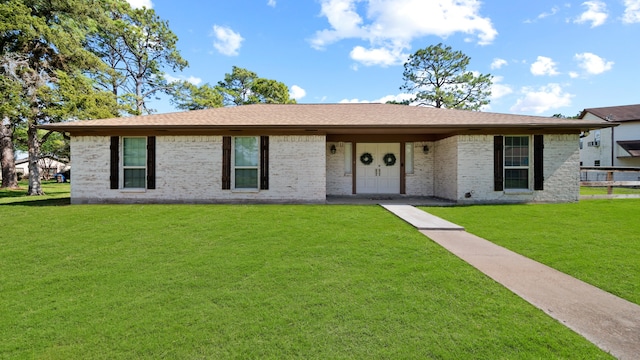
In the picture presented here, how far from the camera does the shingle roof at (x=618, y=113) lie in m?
28.3

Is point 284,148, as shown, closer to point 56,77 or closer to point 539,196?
point 539,196

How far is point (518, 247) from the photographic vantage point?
196 inches

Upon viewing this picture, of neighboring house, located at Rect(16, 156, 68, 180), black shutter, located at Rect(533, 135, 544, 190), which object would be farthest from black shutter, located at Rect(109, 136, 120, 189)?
neighboring house, located at Rect(16, 156, 68, 180)

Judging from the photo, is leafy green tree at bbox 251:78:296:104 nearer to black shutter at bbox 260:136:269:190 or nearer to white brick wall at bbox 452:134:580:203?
black shutter at bbox 260:136:269:190

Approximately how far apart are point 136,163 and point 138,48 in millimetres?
20043

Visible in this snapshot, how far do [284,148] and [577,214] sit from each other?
28.8 ft

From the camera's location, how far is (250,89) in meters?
31.4

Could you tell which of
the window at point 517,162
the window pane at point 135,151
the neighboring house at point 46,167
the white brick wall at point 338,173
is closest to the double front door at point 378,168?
→ the white brick wall at point 338,173

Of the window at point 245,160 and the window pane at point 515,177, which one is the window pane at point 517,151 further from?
the window at point 245,160

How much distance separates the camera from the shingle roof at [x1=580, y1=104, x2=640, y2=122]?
28.3 metres

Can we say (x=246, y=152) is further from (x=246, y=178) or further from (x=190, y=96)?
(x=190, y=96)

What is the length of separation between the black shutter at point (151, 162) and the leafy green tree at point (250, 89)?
20.4 meters

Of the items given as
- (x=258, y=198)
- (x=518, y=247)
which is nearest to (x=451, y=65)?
(x=258, y=198)

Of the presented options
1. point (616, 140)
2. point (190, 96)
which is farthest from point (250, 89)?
point (616, 140)
